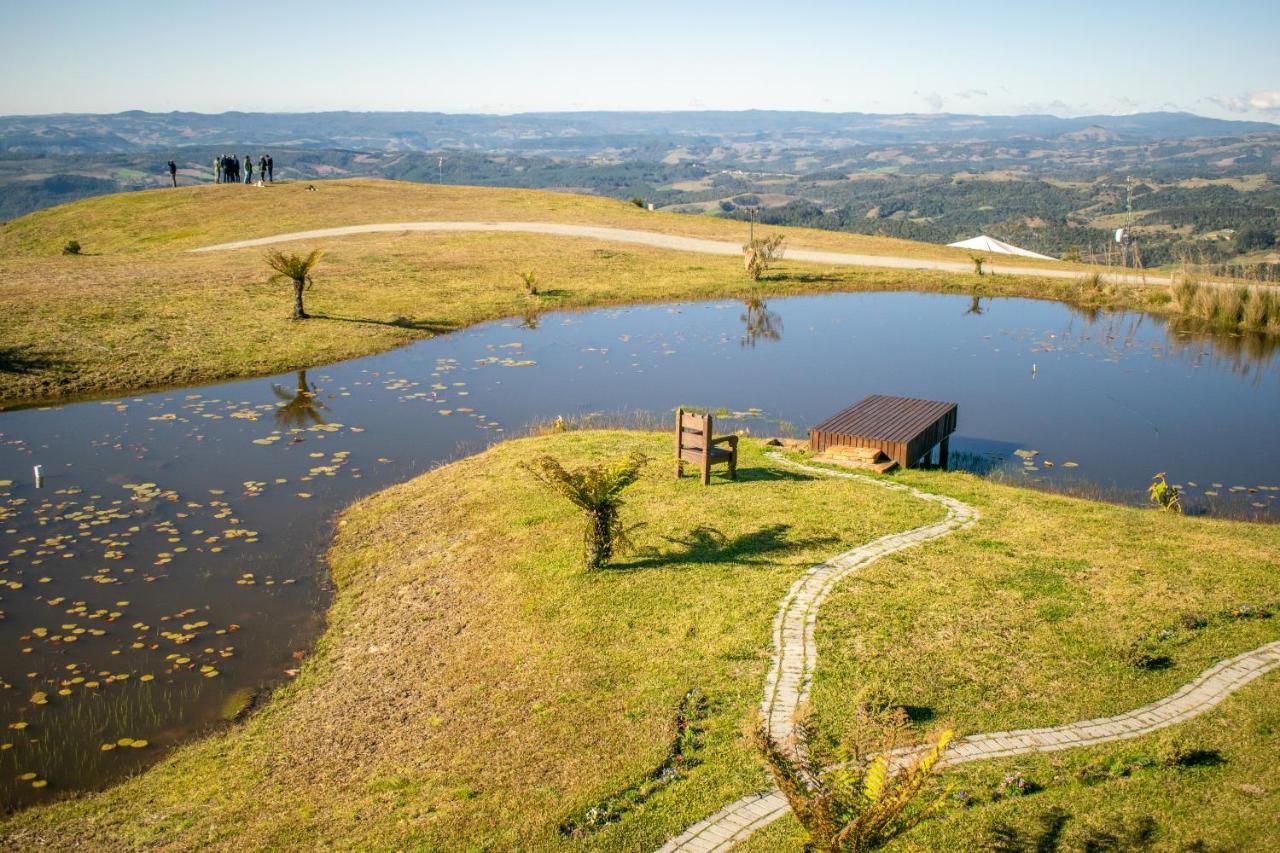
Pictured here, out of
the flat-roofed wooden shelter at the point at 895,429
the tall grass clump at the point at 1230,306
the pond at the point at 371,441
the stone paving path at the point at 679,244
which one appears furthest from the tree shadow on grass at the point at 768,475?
the stone paving path at the point at 679,244

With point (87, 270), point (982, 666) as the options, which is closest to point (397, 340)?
point (87, 270)

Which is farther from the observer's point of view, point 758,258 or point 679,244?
point 679,244

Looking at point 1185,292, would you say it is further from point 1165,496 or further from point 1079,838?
point 1079,838

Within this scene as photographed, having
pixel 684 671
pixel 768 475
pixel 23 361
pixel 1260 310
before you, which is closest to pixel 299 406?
pixel 23 361

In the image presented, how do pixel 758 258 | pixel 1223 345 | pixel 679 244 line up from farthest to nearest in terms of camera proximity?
pixel 679 244 → pixel 758 258 → pixel 1223 345

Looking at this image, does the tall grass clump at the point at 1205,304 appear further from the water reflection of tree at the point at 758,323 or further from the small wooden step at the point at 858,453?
the small wooden step at the point at 858,453
